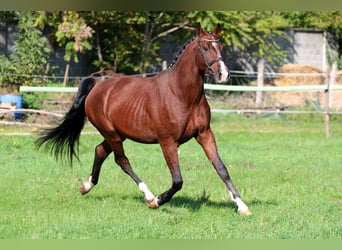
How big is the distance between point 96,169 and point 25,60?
35.3 ft

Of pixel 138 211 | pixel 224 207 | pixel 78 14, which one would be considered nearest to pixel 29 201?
pixel 138 211

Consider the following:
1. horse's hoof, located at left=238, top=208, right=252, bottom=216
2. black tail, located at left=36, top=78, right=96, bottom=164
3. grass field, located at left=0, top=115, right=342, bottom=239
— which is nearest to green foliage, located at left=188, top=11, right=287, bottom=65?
grass field, located at left=0, top=115, right=342, bottom=239

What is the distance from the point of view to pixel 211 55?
19.6 ft

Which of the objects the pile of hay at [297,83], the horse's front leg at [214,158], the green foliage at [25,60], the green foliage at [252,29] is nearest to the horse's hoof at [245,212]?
the horse's front leg at [214,158]

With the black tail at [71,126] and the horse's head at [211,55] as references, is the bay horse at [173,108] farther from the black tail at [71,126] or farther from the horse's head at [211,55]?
the black tail at [71,126]

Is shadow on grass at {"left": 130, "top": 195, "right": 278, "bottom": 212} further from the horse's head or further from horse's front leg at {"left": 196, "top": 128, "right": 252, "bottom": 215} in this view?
the horse's head

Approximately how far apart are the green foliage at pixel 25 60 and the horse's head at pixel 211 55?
453 inches

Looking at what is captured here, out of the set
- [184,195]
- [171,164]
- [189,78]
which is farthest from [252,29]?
[171,164]

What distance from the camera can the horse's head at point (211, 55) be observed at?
228 inches

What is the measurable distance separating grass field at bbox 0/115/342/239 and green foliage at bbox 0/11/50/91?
14.0ft

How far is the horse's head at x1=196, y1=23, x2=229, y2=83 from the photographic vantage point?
5785 millimetres

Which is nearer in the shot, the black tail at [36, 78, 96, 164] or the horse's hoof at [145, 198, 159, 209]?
the horse's hoof at [145, 198, 159, 209]

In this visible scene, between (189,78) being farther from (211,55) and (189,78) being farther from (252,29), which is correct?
(252,29)

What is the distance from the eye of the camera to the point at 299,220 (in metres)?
5.93
